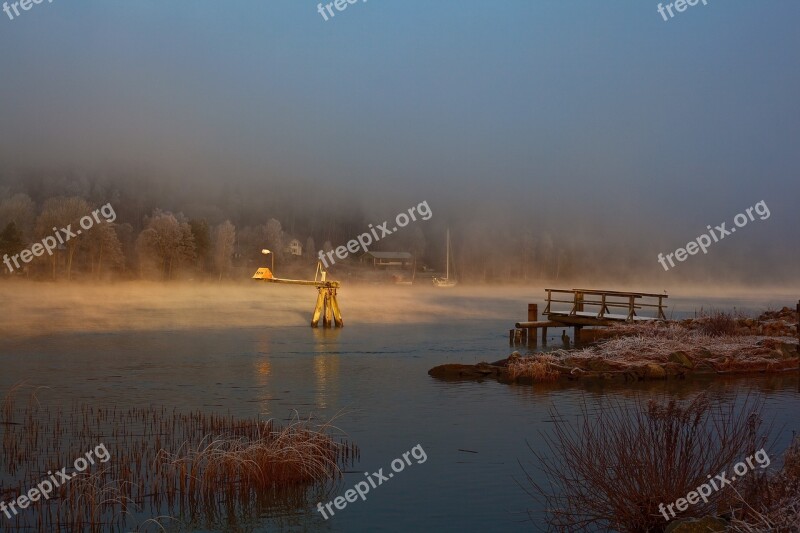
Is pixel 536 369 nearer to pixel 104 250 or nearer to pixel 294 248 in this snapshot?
pixel 104 250

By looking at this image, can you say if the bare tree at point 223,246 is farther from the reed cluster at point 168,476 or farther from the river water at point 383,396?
the reed cluster at point 168,476

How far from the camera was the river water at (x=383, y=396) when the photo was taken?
45.7 feet

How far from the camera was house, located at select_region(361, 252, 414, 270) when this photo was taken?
17850 cm

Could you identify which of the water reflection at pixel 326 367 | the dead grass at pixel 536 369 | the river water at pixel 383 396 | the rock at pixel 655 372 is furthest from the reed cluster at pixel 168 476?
the rock at pixel 655 372

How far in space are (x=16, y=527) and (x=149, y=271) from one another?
13857 cm

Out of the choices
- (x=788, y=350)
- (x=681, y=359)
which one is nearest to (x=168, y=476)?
(x=681, y=359)

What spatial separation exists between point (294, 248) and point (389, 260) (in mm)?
26208

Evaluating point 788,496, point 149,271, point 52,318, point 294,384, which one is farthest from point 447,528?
point 149,271

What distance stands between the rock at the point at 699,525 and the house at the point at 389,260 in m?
169

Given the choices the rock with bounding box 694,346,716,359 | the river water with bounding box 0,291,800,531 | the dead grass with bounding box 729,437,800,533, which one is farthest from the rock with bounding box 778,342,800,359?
the dead grass with bounding box 729,437,800,533

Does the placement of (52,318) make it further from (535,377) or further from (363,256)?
(363,256)

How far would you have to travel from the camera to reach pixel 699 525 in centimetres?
892

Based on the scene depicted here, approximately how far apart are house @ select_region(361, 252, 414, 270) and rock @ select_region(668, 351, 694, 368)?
14822cm

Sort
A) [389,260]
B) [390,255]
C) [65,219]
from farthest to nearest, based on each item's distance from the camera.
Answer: [390,255], [389,260], [65,219]
